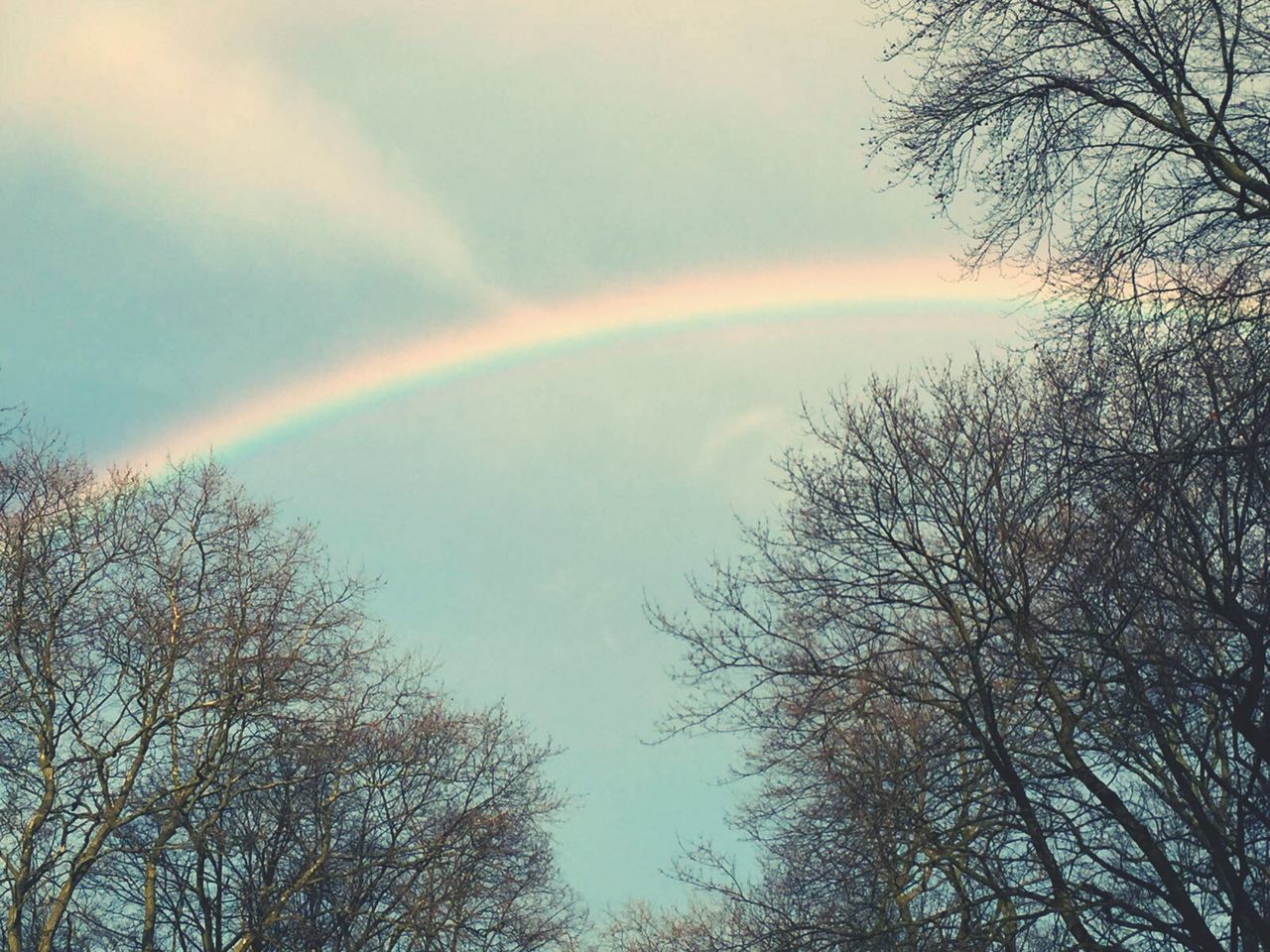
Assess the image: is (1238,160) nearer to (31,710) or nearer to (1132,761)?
(1132,761)

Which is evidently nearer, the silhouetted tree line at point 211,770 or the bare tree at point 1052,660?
the bare tree at point 1052,660

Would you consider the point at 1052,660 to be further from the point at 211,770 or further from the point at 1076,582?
the point at 211,770

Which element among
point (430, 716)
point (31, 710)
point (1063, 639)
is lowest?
point (1063, 639)

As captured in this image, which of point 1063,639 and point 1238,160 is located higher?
point 1238,160

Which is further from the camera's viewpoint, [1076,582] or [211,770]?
[211,770]

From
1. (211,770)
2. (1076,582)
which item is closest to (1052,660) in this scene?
(1076,582)

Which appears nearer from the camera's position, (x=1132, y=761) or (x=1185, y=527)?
(x=1185, y=527)

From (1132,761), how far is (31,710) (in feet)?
42.9

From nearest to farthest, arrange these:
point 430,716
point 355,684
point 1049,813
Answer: point 1049,813 < point 355,684 < point 430,716

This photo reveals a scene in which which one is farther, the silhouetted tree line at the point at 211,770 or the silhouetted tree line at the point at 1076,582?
A: the silhouetted tree line at the point at 211,770

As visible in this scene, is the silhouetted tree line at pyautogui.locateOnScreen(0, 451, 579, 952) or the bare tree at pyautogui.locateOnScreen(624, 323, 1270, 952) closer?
the bare tree at pyautogui.locateOnScreen(624, 323, 1270, 952)

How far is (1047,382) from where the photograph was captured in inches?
439

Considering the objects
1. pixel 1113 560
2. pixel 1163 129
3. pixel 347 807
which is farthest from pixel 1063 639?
pixel 347 807

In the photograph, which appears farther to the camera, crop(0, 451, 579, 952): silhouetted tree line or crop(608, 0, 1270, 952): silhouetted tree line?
crop(0, 451, 579, 952): silhouetted tree line
